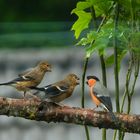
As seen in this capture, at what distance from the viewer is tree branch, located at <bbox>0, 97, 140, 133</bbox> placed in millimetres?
4223

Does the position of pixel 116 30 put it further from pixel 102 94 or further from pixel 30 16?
pixel 30 16

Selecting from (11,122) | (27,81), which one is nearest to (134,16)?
(27,81)

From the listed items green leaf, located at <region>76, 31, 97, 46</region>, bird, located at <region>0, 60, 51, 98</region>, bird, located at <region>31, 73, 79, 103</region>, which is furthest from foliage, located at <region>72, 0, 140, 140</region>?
bird, located at <region>0, 60, 51, 98</region>

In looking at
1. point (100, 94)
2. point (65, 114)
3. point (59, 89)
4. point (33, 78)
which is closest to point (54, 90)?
point (59, 89)

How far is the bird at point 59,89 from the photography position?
4559 millimetres

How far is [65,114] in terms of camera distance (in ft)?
14.0

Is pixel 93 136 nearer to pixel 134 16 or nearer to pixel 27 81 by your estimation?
pixel 27 81

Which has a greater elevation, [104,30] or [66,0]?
[66,0]

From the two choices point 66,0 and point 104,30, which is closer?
point 104,30

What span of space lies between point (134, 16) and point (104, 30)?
0.49ft

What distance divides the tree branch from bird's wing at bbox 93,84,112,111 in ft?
0.81

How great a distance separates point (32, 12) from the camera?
49.4 ft

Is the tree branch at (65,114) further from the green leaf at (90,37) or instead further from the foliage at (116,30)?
the green leaf at (90,37)

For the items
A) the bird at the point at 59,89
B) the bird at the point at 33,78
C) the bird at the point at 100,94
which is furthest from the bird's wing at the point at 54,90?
the bird at the point at 33,78
